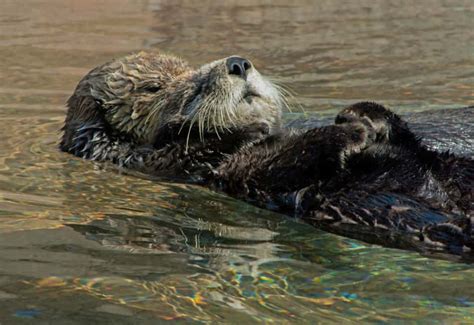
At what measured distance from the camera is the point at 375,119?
3838 mm

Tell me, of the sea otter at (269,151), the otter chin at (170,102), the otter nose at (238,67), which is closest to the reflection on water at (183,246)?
the sea otter at (269,151)

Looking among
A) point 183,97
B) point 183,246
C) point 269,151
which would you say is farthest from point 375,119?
point 183,97

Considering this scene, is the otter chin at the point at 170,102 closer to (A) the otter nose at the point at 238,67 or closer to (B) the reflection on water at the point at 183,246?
(A) the otter nose at the point at 238,67

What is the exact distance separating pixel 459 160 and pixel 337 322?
1329 millimetres

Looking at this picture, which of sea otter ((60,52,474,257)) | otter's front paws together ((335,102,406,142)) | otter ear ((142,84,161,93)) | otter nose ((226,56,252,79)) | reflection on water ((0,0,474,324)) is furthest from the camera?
otter ear ((142,84,161,93))

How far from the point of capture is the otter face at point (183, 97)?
4406 mm

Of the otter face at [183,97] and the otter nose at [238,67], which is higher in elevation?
the otter nose at [238,67]

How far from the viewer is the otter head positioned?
441 cm

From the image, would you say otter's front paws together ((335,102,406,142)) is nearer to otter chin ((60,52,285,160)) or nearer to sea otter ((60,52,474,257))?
sea otter ((60,52,474,257))

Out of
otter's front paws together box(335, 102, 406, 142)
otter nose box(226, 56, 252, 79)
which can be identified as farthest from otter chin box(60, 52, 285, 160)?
otter's front paws together box(335, 102, 406, 142)

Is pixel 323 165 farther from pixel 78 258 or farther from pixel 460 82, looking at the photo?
pixel 460 82

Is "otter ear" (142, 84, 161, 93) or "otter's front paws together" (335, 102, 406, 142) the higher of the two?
"otter ear" (142, 84, 161, 93)

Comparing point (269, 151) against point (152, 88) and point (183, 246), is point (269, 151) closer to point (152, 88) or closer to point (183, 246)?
point (183, 246)

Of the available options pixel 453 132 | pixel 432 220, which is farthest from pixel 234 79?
pixel 432 220
